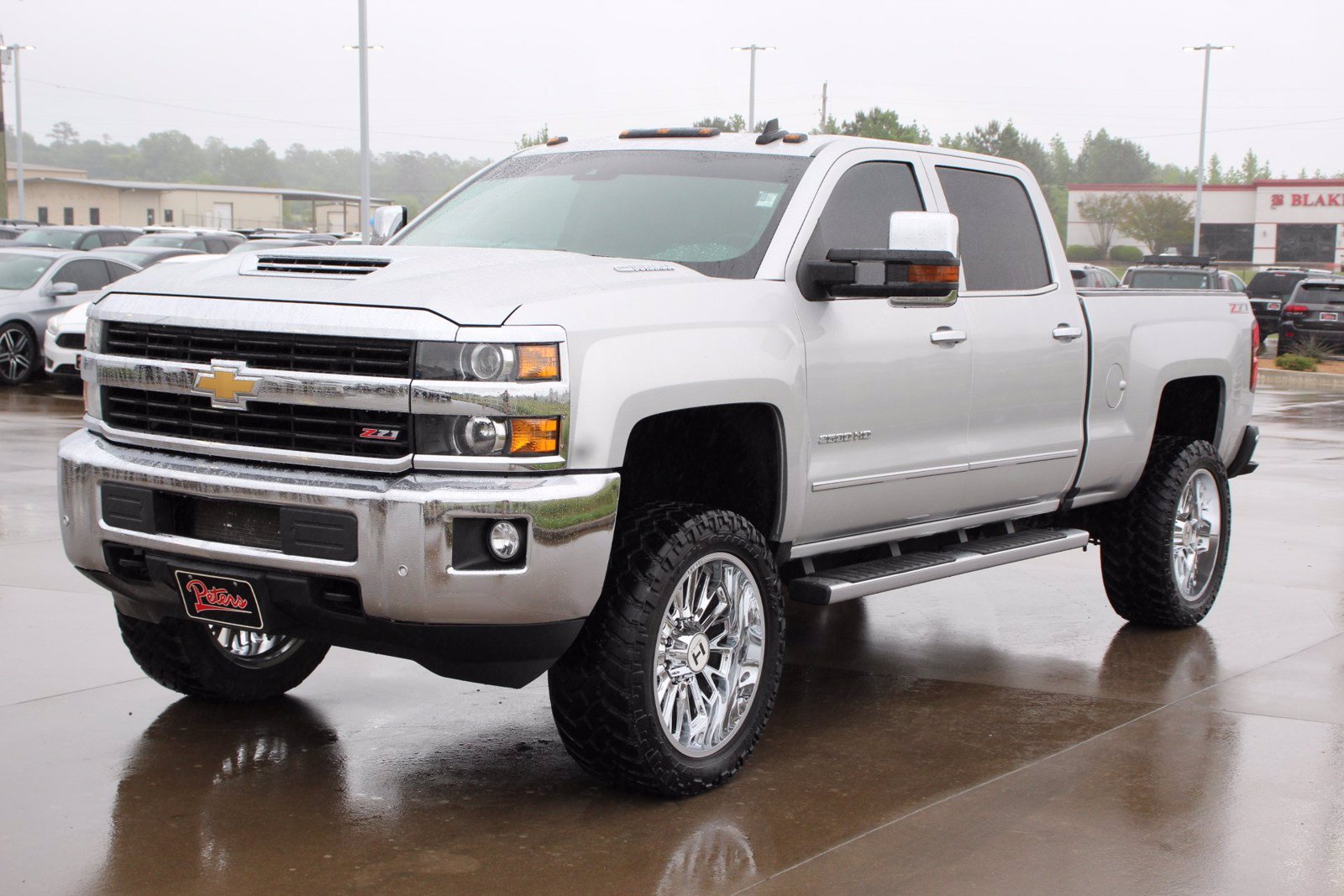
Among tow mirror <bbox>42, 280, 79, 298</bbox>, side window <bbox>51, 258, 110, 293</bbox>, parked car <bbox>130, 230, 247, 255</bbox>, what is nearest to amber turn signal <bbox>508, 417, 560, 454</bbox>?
tow mirror <bbox>42, 280, 79, 298</bbox>

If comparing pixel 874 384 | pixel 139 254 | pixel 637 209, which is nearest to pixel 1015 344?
pixel 874 384

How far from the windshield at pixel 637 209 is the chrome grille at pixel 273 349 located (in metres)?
1.39

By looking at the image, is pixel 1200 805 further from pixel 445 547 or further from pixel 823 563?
pixel 445 547

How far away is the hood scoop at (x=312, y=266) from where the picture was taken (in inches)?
185

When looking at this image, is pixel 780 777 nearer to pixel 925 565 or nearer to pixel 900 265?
pixel 925 565

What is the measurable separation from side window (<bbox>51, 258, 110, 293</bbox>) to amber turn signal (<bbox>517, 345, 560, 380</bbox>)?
54.5 ft

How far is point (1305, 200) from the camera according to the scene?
66188 mm

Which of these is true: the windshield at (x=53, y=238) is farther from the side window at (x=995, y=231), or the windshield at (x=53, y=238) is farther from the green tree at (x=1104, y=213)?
the green tree at (x=1104, y=213)

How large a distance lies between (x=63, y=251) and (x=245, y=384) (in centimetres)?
1721

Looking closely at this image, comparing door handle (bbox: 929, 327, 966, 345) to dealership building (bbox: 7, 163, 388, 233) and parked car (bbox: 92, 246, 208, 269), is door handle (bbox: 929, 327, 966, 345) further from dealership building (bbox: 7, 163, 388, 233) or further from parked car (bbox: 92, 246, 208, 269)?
dealership building (bbox: 7, 163, 388, 233)

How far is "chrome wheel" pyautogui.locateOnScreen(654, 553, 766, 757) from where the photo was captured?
4.74 meters

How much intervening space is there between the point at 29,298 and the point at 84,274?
1193 millimetres

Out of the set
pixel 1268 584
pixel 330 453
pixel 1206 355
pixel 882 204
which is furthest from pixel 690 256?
pixel 1268 584

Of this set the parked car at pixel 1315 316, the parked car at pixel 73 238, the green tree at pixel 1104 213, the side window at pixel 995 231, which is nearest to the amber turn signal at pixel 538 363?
the side window at pixel 995 231
